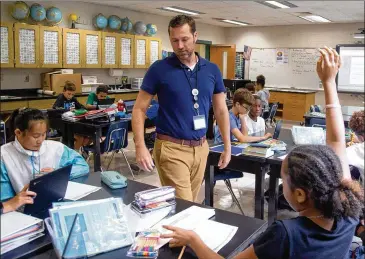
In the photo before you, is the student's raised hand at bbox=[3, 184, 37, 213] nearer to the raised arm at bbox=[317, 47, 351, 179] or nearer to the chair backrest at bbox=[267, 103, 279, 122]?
the raised arm at bbox=[317, 47, 351, 179]

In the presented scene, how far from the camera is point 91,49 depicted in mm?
6293

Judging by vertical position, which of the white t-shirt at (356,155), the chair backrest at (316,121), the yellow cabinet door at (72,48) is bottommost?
the chair backrest at (316,121)

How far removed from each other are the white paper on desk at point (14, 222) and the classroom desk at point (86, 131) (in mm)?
2593

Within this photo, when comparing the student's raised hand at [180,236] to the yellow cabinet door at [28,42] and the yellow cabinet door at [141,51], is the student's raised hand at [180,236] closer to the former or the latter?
the yellow cabinet door at [28,42]

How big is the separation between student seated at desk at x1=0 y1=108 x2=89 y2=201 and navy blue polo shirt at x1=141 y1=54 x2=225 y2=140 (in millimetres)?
620

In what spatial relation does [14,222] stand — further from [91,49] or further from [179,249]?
[91,49]

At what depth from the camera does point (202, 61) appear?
193 cm

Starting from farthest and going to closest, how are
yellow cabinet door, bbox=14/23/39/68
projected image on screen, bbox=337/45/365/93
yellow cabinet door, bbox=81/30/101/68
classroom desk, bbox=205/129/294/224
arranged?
yellow cabinet door, bbox=81/30/101/68 → classroom desk, bbox=205/129/294/224 → yellow cabinet door, bbox=14/23/39/68 → projected image on screen, bbox=337/45/365/93

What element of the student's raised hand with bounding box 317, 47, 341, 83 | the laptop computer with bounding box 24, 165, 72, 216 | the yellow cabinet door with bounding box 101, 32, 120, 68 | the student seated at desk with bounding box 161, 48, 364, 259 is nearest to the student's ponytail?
the student seated at desk with bounding box 161, 48, 364, 259

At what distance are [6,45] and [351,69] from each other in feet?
2.72

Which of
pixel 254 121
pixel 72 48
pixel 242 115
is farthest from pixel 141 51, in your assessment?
pixel 242 115

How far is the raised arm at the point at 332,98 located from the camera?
2.77 feet

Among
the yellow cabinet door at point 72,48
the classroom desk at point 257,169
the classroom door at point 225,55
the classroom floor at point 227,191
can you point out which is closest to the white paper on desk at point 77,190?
the classroom desk at point 257,169

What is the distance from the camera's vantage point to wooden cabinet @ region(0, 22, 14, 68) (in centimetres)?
88
